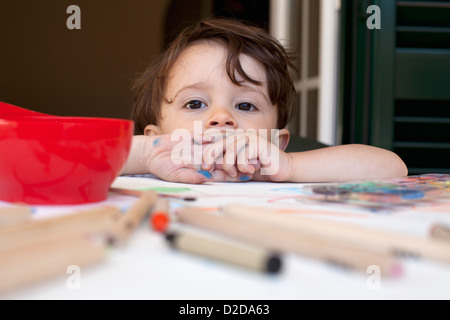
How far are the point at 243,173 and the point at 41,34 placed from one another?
106 inches

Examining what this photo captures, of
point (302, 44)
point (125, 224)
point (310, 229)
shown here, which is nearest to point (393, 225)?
point (310, 229)

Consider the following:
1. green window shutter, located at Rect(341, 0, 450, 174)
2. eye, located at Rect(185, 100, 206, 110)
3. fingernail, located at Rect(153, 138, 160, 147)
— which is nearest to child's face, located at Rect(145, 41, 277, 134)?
eye, located at Rect(185, 100, 206, 110)

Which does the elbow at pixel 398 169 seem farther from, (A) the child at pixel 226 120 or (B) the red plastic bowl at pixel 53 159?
(B) the red plastic bowl at pixel 53 159

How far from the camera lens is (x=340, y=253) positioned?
0.22 m

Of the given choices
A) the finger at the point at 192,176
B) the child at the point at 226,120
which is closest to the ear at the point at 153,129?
the child at the point at 226,120

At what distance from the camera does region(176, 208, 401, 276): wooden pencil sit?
0.21 m

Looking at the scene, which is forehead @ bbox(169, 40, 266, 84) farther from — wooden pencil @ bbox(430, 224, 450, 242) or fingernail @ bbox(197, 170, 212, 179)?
wooden pencil @ bbox(430, 224, 450, 242)

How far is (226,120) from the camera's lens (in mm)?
833

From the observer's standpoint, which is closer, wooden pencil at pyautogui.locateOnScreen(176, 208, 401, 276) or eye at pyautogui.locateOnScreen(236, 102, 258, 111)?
wooden pencil at pyautogui.locateOnScreen(176, 208, 401, 276)

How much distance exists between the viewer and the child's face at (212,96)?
891 millimetres

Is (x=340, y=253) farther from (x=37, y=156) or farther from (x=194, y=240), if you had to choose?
(x=37, y=156)

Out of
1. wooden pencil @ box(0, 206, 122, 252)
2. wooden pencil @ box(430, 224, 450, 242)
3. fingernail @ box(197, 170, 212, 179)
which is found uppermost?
wooden pencil @ box(0, 206, 122, 252)

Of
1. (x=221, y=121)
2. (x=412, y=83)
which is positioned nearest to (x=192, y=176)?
(x=221, y=121)
